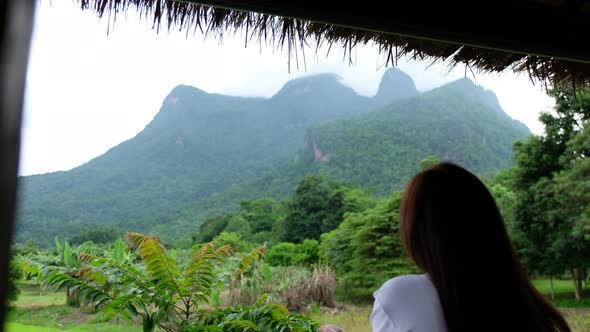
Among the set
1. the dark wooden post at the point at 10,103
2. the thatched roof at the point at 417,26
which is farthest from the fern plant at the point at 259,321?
the dark wooden post at the point at 10,103

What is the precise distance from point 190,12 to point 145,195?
2675cm

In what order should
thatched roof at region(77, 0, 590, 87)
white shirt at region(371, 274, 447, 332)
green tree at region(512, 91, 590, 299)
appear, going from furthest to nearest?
green tree at region(512, 91, 590, 299) < thatched roof at region(77, 0, 590, 87) < white shirt at region(371, 274, 447, 332)

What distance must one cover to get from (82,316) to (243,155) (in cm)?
2226

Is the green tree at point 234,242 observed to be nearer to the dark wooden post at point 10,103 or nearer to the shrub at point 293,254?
the shrub at point 293,254

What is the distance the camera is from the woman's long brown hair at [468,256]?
0.75 metres

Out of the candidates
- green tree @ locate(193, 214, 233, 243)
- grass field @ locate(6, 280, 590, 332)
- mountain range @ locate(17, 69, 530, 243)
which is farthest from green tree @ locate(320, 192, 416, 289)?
mountain range @ locate(17, 69, 530, 243)

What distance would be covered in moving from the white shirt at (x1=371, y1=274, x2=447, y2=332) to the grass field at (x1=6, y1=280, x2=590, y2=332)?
964cm

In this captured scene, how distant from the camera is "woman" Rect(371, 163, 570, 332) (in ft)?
2.43

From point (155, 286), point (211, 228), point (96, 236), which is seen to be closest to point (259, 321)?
point (155, 286)

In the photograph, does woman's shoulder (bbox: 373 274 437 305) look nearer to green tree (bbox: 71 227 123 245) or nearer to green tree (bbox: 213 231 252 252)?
green tree (bbox: 213 231 252 252)

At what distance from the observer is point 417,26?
1.26 metres

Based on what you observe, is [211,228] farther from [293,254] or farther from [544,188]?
[544,188]

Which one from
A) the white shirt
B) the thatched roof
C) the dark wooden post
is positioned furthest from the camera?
the thatched roof

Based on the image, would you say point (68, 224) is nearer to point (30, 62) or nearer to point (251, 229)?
point (251, 229)
